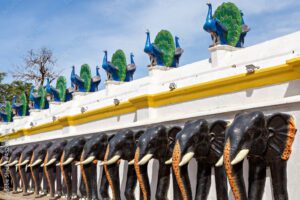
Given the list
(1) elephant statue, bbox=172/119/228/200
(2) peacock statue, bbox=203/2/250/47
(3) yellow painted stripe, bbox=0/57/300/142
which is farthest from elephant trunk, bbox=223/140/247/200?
(2) peacock statue, bbox=203/2/250/47

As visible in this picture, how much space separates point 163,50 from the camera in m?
14.9

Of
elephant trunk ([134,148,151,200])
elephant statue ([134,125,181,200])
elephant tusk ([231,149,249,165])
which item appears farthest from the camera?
elephant trunk ([134,148,151,200])

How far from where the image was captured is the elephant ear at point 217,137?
9.85 metres

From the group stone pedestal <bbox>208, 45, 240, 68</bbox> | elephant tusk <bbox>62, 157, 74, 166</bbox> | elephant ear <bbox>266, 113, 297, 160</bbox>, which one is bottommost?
elephant tusk <bbox>62, 157, 74, 166</bbox>

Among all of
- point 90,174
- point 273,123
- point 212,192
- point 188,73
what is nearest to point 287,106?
point 273,123

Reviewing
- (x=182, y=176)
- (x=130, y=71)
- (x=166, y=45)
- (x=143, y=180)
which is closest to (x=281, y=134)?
(x=182, y=176)

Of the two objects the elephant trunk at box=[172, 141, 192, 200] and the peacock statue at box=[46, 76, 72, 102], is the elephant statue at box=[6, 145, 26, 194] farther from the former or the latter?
the elephant trunk at box=[172, 141, 192, 200]

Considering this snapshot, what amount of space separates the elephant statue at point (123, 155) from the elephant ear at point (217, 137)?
2.90 m

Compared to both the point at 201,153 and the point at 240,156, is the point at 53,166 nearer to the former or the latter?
the point at 201,153

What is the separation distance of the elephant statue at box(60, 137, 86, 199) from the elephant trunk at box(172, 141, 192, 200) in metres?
5.08

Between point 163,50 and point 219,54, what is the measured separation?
314 centimetres

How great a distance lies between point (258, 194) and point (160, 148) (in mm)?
3171

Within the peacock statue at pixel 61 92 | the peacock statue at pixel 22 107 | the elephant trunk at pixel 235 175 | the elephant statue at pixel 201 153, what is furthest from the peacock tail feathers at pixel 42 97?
the elephant trunk at pixel 235 175

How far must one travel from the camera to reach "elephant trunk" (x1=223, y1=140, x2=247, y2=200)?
8352mm
